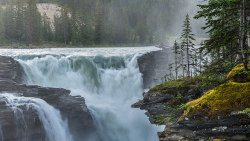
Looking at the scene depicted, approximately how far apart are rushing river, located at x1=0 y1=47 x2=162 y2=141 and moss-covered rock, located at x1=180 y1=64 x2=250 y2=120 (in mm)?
9396

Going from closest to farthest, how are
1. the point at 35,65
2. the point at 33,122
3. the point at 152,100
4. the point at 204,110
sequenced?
the point at 204,110 → the point at 33,122 → the point at 152,100 → the point at 35,65

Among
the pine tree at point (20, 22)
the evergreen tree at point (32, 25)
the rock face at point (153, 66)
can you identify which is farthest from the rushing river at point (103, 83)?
the pine tree at point (20, 22)

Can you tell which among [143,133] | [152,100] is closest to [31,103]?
[143,133]

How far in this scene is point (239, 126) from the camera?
5.76m

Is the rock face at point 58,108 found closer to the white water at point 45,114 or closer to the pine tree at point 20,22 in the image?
the white water at point 45,114

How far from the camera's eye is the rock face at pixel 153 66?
3315cm

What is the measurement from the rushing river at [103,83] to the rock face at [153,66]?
6.63 feet

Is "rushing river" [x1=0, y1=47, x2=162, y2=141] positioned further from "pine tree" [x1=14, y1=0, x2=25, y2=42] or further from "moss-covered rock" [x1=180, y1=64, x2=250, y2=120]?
"pine tree" [x1=14, y1=0, x2=25, y2=42]

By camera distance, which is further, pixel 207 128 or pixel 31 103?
pixel 31 103

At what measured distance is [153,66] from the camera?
121 feet

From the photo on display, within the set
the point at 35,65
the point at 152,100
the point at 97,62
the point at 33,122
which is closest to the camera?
the point at 33,122

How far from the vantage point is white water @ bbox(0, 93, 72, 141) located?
13.0m

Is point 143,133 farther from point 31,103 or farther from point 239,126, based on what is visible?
point 239,126

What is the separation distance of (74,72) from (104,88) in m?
4.59
